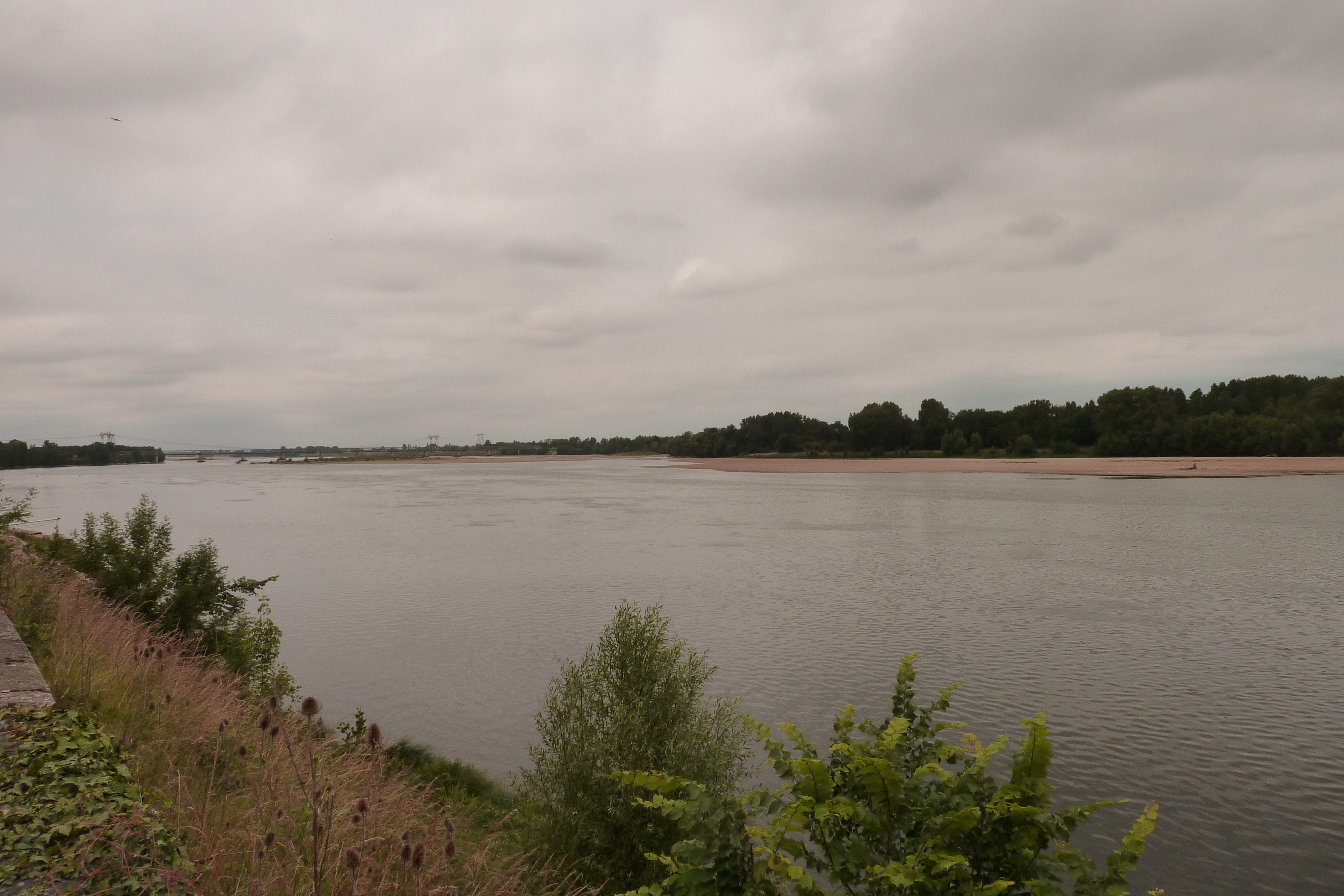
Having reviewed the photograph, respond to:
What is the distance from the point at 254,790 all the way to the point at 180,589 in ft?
48.7

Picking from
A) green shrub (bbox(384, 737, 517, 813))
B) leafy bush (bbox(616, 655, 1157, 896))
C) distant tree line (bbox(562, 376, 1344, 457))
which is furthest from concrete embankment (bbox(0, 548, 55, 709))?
distant tree line (bbox(562, 376, 1344, 457))

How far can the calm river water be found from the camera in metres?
13.9

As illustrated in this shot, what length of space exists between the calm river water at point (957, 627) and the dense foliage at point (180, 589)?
2329 mm

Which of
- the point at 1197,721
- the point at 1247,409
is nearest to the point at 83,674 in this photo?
the point at 1197,721

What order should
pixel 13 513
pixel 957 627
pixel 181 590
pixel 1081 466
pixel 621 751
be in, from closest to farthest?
pixel 621 751
pixel 13 513
pixel 181 590
pixel 957 627
pixel 1081 466

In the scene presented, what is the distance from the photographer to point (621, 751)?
11.1 meters

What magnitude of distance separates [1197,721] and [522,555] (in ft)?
113

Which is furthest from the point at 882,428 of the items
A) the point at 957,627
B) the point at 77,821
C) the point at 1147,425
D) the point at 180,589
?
the point at 77,821

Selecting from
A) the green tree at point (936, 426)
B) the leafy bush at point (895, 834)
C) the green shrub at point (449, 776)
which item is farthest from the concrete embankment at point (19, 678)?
the green tree at point (936, 426)

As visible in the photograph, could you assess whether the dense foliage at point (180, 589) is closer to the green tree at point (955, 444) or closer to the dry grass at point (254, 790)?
the dry grass at point (254, 790)

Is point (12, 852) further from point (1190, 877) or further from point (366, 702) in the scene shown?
point (366, 702)

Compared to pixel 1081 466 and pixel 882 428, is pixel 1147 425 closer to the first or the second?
pixel 1081 466

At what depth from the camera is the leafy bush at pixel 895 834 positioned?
4.88 metres

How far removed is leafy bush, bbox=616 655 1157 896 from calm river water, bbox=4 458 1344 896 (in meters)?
7.73
